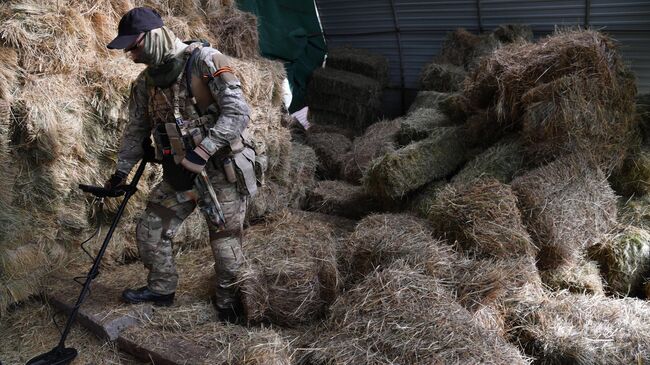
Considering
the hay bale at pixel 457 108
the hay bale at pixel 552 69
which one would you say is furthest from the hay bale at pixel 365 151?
the hay bale at pixel 552 69

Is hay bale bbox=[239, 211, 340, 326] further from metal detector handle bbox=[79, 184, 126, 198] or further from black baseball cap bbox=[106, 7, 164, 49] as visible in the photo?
black baseball cap bbox=[106, 7, 164, 49]

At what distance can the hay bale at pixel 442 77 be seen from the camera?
941 centimetres

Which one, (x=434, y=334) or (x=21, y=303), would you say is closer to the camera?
(x=434, y=334)

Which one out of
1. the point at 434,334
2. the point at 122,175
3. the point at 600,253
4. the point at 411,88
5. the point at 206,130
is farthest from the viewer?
the point at 411,88

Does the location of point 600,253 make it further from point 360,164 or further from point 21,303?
point 21,303

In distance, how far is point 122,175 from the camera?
4.75 metres

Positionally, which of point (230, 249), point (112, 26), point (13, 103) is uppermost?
point (112, 26)

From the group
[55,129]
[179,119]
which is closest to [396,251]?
[179,119]

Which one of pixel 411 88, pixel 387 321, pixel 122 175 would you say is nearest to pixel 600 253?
pixel 387 321

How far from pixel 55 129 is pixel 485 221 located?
3659 mm

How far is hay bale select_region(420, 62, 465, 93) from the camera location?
9406mm

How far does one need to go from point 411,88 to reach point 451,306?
26.4ft

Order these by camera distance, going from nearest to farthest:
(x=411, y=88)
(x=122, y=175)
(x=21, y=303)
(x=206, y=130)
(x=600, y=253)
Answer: (x=206, y=130) → (x=122, y=175) → (x=21, y=303) → (x=600, y=253) → (x=411, y=88)

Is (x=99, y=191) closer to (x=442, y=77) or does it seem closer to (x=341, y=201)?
(x=341, y=201)
